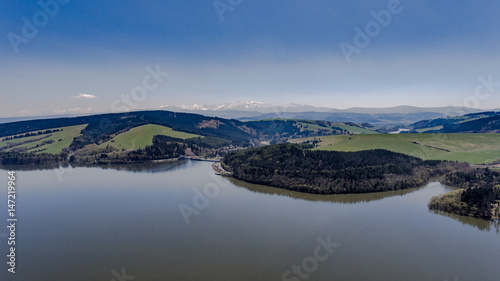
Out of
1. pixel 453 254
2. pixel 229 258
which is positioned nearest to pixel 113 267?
pixel 229 258

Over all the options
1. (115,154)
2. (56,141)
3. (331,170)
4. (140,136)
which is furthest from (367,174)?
(56,141)

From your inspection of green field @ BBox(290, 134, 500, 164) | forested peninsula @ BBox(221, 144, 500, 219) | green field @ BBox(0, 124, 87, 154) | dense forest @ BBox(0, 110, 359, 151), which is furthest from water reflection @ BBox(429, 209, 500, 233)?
green field @ BBox(0, 124, 87, 154)

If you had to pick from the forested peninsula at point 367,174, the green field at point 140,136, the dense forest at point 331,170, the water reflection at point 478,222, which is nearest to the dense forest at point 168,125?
the green field at point 140,136

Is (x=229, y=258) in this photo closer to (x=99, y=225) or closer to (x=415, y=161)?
(x=99, y=225)

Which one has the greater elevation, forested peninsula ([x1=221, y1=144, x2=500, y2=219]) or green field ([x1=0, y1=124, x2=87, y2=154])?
green field ([x1=0, y1=124, x2=87, y2=154])

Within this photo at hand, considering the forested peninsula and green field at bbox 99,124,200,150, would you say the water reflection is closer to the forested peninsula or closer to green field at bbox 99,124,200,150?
the forested peninsula

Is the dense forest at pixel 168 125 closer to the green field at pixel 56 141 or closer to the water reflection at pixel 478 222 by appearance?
the green field at pixel 56 141
